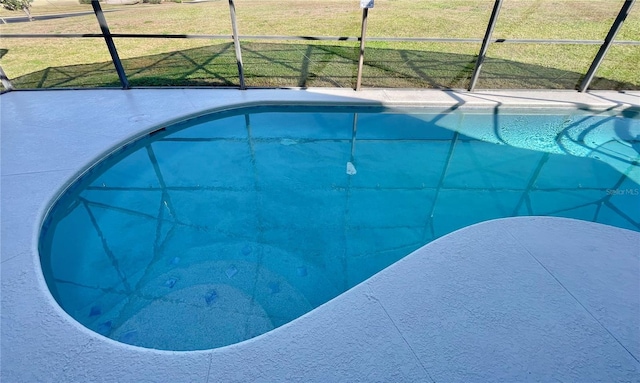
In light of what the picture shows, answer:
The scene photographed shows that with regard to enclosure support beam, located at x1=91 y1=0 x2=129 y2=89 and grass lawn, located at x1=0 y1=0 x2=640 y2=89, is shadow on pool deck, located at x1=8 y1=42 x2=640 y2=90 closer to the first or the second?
grass lawn, located at x1=0 y1=0 x2=640 y2=89

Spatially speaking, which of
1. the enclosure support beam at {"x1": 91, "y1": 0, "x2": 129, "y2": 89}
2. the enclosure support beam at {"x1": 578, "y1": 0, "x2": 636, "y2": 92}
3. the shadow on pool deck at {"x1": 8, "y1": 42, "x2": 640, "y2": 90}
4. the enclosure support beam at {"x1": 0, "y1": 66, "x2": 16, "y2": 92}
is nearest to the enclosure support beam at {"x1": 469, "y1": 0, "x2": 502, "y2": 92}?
the shadow on pool deck at {"x1": 8, "y1": 42, "x2": 640, "y2": 90}

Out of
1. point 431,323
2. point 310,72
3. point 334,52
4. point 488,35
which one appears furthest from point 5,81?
point 488,35

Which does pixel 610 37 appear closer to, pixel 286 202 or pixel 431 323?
pixel 286 202

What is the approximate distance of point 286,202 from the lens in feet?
12.4

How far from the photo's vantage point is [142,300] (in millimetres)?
2645

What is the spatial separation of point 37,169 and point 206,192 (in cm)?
182

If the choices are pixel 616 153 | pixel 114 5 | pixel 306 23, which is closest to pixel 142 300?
pixel 616 153

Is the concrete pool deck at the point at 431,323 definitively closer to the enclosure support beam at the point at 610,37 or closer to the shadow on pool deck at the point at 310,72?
the shadow on pool deck at the point at 310,72

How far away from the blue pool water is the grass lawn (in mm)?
1606

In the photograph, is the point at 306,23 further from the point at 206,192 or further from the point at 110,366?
the point at 110,366

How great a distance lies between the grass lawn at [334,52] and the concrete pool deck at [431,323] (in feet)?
13.7

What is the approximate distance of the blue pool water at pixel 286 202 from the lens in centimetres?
266

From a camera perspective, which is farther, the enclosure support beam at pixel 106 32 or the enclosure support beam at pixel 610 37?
the enclosure support beam at pixel 610 37

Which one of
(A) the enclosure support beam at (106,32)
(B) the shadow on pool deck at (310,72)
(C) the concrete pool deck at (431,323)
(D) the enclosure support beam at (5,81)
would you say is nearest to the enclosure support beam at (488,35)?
(B) the shadow on pool deck at (310,72)
